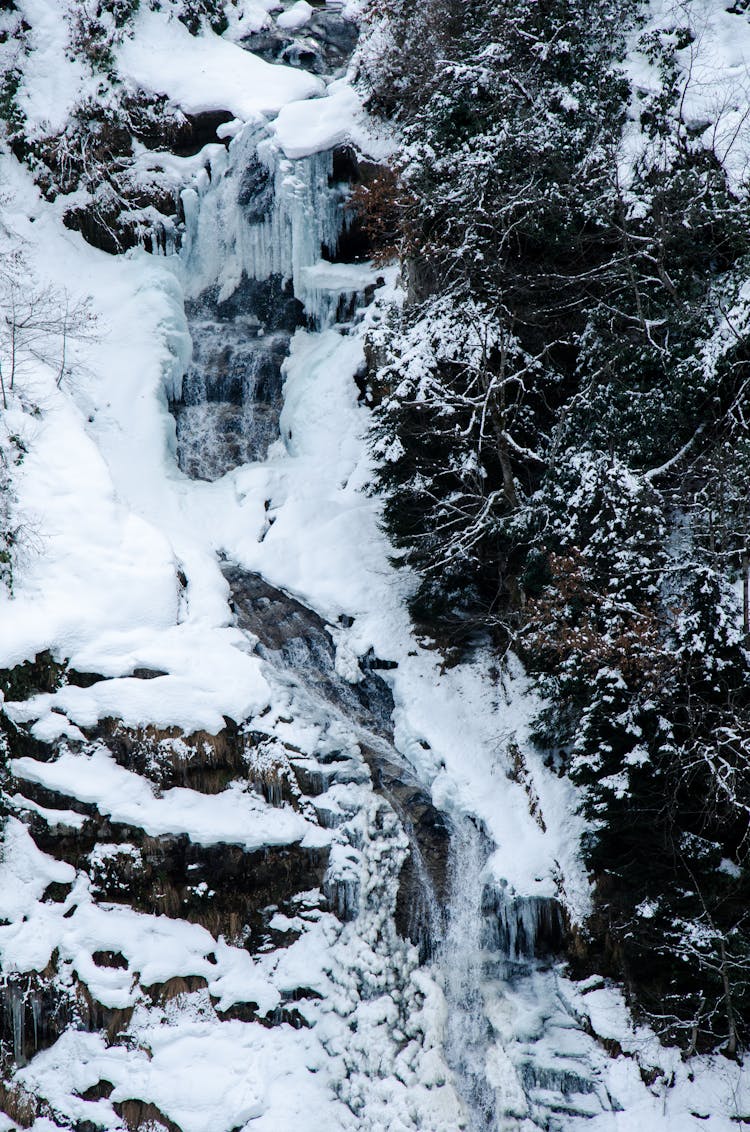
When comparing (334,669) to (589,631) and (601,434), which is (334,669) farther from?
(601,434)

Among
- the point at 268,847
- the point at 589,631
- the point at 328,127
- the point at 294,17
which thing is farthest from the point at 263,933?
the point at 294,17

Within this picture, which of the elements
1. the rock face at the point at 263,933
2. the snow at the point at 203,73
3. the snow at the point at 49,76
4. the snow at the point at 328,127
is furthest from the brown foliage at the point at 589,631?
the snow at the point at 49,76

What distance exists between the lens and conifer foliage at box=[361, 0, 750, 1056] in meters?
10.2

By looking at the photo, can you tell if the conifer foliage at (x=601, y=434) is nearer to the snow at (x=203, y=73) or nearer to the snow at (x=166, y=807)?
the snow at (x=166, y=807)

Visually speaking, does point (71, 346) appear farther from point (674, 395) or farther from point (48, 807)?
point (674, 395)

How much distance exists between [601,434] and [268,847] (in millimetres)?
7527

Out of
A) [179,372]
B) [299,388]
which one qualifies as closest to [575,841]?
[299,388]

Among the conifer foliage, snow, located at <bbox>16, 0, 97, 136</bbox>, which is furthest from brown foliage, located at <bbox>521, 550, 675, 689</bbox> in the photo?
snow, located at <bbox>16, 0, 97, 136</bbox>

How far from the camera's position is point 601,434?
41.3 feet

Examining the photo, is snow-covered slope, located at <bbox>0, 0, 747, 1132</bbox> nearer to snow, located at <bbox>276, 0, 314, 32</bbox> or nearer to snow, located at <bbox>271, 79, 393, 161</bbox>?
snow, located at <bbox>271, 79, 393, 161</bbox>

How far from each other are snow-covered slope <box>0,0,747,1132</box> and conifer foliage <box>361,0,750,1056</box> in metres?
1.04

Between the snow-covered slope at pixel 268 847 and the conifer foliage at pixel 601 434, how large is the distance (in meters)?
1.04

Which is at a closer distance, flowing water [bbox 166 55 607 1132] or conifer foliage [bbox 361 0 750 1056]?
conifer foliage [bbox 361 0 750 1056]

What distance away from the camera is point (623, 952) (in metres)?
10.8
